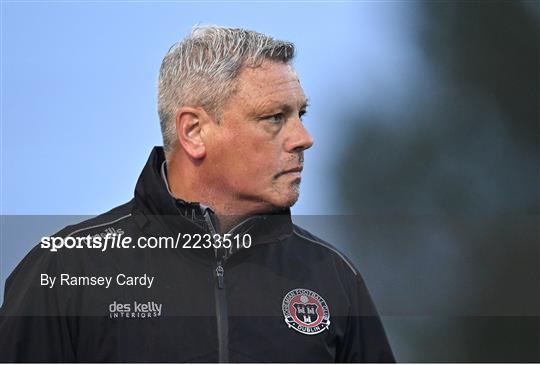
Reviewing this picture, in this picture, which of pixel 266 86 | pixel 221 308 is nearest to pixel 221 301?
pixel 221 308

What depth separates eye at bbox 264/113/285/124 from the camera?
2.36 metres

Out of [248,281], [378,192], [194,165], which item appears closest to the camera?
[248,281]

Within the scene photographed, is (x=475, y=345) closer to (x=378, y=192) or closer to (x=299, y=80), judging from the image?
(x=378, y=192)

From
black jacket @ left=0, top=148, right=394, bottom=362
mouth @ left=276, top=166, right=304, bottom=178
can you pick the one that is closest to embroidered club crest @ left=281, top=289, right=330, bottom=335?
black jacket @ left=0, top=148, right=394, bottom=362

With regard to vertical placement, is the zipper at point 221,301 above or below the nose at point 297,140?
below

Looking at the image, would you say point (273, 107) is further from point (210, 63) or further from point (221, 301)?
point (221, 301)

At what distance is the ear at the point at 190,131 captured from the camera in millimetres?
2410

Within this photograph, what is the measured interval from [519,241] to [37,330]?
1493 millimetres

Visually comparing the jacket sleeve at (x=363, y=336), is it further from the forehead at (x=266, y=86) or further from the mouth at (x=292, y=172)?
the forehead at (x=266, y=86)

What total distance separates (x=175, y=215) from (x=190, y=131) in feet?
0.90

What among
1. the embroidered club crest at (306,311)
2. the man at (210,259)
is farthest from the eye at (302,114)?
the embroidered club crest at (306,311)

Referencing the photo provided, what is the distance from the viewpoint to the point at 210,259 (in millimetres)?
2230

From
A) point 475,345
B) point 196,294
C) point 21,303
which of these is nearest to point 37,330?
point 21,303

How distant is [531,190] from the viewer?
2.89 metres
